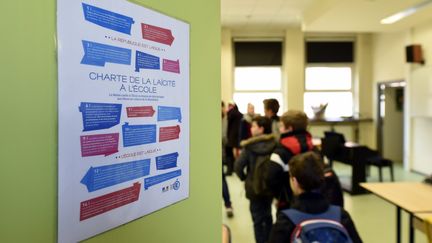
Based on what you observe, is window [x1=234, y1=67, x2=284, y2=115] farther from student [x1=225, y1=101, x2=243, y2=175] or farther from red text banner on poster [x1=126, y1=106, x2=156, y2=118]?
red text banner on poster [x1=126, y1=106, x2=156, y2=118]

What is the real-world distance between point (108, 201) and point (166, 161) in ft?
0.60

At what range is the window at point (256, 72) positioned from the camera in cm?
878

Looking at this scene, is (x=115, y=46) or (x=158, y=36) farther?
(x=158, y=36)

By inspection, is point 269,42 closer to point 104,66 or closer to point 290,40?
point 290,40

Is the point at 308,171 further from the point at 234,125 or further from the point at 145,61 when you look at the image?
the point at 234,125

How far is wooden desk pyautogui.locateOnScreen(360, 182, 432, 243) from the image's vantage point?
92.9 inches

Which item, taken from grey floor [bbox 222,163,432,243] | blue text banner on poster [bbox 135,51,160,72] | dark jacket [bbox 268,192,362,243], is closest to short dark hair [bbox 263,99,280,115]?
grey floor [bbox 222,163,432,243]

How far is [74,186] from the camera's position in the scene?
62 centimetres

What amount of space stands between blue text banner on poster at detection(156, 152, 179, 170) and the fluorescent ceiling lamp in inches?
212

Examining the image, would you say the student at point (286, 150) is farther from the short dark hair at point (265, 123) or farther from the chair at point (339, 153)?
the chair at point (339, 153)

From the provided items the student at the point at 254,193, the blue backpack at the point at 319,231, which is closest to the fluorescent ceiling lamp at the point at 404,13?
the student at the point at 254,193

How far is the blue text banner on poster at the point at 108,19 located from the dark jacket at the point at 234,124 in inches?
184

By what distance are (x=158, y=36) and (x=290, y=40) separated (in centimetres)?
826

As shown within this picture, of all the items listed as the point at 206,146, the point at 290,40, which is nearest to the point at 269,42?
the point at 290,40
